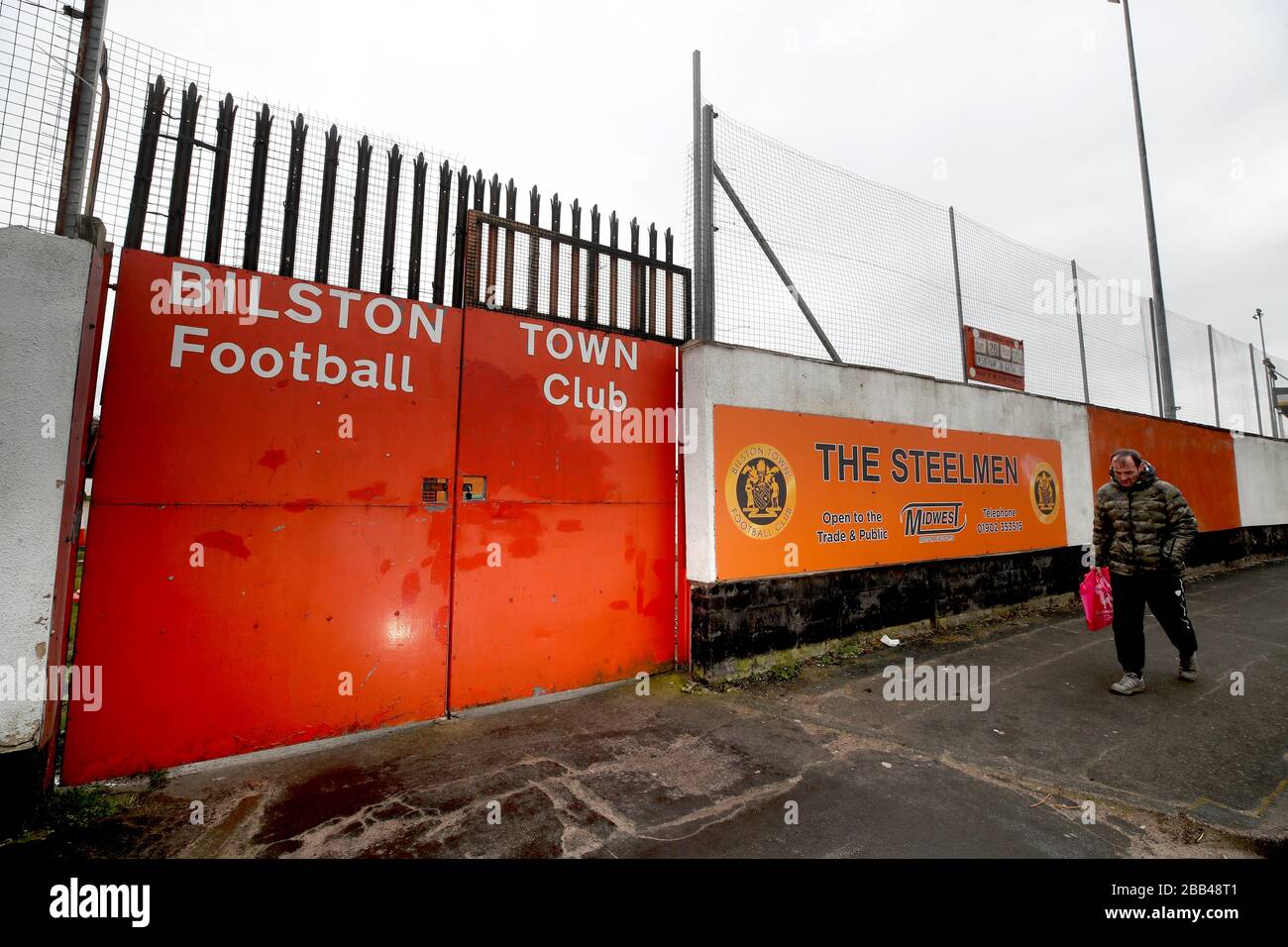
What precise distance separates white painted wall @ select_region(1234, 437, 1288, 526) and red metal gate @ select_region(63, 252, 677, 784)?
1351 cm

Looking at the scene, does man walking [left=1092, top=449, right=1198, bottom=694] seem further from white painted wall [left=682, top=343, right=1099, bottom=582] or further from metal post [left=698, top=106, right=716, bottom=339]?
metal post [left=698, top=106, right=716, bottom=339]

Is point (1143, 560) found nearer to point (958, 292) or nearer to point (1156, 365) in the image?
point (958, 292)

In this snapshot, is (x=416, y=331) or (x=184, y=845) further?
(x=416, y=331)

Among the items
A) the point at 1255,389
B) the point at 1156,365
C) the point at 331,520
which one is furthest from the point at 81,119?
the point at 1255,389

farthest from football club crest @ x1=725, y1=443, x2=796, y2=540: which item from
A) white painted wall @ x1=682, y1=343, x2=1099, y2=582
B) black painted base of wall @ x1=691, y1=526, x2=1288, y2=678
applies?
black painted base of wall @ x1=691, y1=526, x2=1288, y2=678

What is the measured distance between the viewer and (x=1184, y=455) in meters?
9.36

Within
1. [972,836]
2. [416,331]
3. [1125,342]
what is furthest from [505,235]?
[1125,342]

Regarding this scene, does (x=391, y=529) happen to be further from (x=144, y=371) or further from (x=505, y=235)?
(x=505, y=235)

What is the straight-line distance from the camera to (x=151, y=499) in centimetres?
291

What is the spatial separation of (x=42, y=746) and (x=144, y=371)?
73.9 inches

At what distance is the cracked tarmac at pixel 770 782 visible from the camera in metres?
2.22

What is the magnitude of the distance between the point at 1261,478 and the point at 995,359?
31.4 ft
